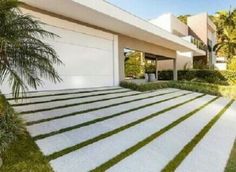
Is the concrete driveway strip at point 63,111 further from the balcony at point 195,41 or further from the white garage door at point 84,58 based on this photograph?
the balcony at point 195,41

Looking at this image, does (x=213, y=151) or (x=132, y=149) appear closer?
(x=132, y=149)

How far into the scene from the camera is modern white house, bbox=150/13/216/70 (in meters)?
27.4

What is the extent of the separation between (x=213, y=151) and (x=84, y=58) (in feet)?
25.8

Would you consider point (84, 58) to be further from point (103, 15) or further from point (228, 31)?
point (228, 31)

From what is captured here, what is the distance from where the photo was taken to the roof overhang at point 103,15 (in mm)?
9289

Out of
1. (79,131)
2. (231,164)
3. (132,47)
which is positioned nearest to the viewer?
(231,164)

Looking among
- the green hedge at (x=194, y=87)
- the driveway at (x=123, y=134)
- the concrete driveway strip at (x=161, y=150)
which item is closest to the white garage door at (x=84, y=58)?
the green hedge at (x=194, y=87)

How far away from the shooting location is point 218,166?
15.7 feet

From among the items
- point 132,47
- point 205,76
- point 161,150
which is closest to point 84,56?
point 132,47

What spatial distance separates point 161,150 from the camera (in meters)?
5.32

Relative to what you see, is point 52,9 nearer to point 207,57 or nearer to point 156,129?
point 156,129

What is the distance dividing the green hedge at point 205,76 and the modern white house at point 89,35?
10833mm

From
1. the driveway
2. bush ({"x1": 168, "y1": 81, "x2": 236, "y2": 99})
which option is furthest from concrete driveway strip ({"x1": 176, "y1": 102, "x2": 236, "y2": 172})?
bush ({"x1": 168, "y1": 81, "x2": 236, "y2": 99})

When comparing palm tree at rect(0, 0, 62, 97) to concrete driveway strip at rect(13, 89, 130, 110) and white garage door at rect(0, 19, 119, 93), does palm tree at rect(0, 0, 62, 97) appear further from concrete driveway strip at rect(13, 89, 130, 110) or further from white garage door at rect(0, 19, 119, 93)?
white garage door at rect(0, 19, 119, 93)
